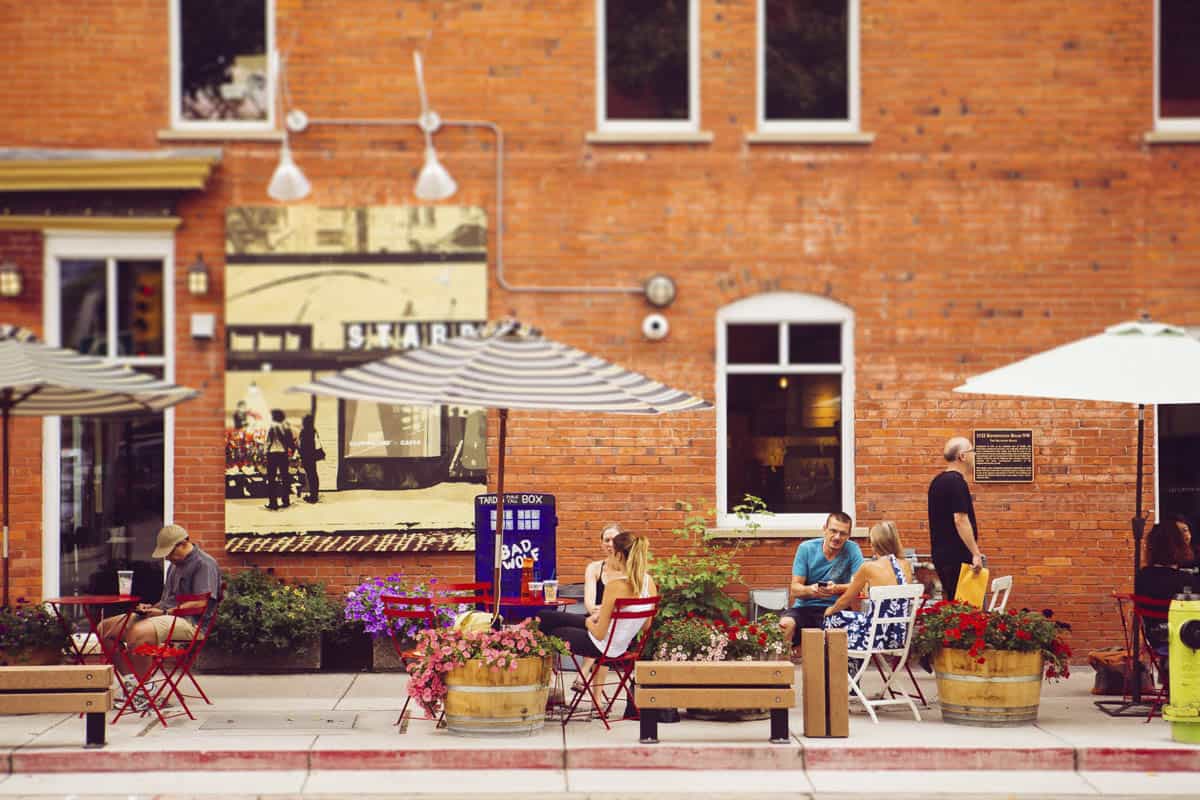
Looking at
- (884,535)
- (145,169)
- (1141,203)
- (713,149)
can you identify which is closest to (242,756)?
(884,535)

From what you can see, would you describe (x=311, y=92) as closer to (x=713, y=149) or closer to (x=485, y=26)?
(x=485, y=26)

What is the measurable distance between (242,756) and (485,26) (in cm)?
679

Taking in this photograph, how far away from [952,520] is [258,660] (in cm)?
562

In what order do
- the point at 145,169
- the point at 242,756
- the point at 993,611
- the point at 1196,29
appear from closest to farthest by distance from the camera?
the point at 242,756 < the point at 993,611 < the point at 145,169 < the point at 1196,29

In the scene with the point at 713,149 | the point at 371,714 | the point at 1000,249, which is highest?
the point at 713,149

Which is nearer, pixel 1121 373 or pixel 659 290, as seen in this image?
pixel 1121 373

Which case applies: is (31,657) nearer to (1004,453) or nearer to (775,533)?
(775,533)

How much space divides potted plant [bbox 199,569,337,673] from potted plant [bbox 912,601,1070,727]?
492 cm

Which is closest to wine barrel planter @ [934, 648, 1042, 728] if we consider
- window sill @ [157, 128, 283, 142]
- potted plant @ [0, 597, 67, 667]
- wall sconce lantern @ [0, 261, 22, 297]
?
potted plant @ [0, 597, 67, 667]

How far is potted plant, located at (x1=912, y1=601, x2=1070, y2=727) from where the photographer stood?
33.3ft

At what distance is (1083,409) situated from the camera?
1345 cm

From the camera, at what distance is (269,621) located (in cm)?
1221

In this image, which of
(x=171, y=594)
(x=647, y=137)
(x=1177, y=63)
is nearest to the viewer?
(x=171, y=594)

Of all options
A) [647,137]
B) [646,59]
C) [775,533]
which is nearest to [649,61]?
[646,59]
